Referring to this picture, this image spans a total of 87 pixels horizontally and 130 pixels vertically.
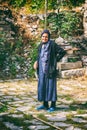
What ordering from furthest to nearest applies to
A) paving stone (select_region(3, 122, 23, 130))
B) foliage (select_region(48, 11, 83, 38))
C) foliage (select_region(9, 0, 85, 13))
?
foliage (select_region(9, 0, 85, 13)) → foliage (select_region(48, 11, 83, 38)) → paving stone (select_region(3, 122, 23, 130))

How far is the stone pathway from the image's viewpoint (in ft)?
21.7

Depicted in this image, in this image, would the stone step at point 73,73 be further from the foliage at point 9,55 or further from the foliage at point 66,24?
the foliage at point 66,24

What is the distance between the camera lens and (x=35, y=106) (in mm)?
8383

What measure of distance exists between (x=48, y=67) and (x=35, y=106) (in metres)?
1.15

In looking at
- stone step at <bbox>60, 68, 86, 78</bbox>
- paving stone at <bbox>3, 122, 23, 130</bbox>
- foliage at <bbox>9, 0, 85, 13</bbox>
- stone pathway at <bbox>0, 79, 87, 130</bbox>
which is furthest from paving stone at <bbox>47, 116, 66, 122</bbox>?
foliage at <bbox>9, 0, 85, 13</bbox>

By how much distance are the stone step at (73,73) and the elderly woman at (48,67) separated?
514 centimetres

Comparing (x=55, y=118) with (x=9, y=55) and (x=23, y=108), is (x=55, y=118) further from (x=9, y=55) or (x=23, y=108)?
(x=9, y=55)

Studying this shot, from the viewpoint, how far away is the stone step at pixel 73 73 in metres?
13.0

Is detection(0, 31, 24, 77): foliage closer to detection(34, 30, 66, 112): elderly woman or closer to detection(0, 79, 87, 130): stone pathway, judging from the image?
detection(0, 79, 87, 130): stone pathway

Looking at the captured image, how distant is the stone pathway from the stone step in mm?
1011

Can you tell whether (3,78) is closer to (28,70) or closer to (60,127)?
(28,70)

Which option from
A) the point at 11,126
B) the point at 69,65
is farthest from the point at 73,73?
the point at 11,126

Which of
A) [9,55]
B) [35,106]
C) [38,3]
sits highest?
[38,3]

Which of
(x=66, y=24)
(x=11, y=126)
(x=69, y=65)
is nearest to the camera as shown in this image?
(x=11, y=126)
